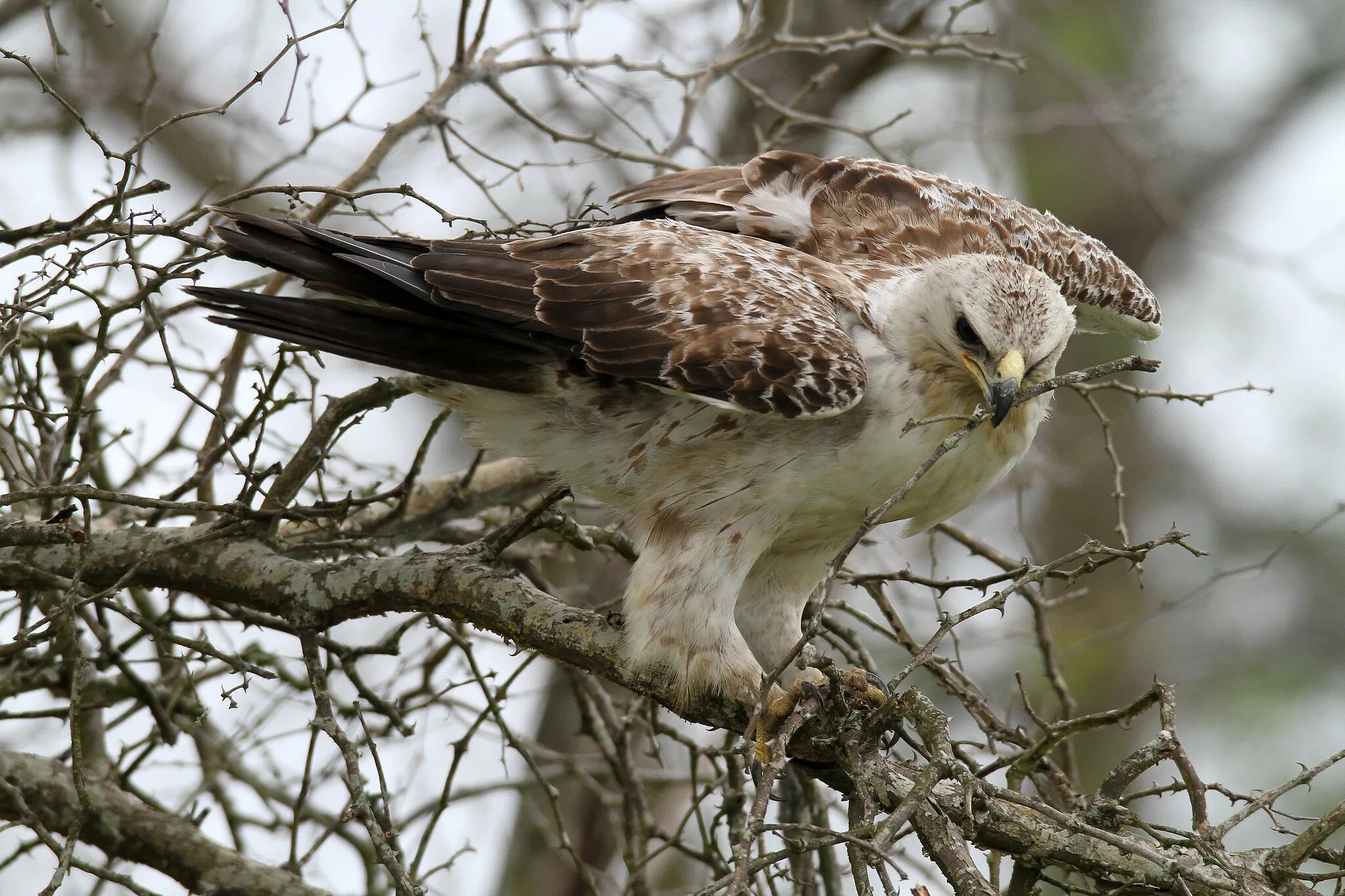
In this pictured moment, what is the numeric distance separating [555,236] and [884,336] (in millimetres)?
1016

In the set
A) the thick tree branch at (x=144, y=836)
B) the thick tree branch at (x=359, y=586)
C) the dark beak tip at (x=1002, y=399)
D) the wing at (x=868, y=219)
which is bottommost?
the thick tree branch at (x=144, y=836)

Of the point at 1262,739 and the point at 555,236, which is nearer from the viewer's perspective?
the point at 555,236

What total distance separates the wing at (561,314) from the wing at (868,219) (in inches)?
25.8

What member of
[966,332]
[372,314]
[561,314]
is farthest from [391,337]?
[966,332]

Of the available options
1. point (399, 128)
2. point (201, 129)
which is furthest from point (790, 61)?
point (399, 128)

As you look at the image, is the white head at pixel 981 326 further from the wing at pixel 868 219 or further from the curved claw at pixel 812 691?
the curved claw at pixel 812 691

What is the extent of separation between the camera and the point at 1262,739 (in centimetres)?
972

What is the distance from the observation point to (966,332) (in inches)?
146

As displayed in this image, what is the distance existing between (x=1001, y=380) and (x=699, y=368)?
83cm

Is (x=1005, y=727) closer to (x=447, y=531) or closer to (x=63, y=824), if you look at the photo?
(x=447, y=531)

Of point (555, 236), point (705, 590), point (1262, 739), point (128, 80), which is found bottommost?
point (705, 590)

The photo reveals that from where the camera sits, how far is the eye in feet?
12.1

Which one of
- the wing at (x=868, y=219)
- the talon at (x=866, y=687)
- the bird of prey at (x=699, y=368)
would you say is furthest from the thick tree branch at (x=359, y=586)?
the wing at (x=868, y=219)

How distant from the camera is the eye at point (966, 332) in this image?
3695 mm
